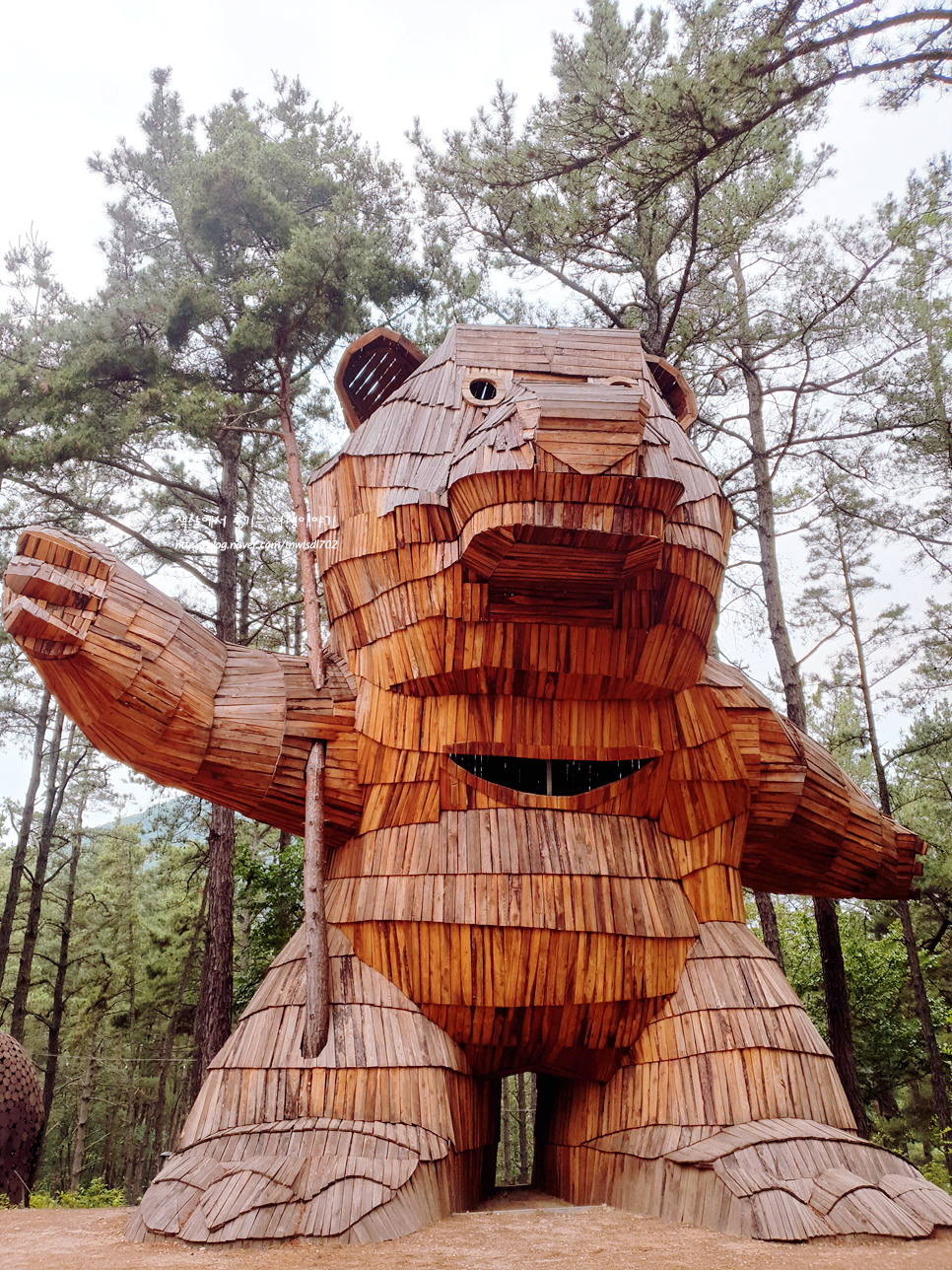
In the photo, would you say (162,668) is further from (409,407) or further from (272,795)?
(409,407)

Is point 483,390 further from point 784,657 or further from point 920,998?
point 920,998

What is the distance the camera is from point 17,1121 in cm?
671

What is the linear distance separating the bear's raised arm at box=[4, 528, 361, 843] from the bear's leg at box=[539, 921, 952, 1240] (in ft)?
6.13

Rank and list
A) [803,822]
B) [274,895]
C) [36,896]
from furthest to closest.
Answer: [36,896]
[274,895]
[803,822]

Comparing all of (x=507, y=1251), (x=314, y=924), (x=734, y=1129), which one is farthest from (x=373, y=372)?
(x=507, y=1251)

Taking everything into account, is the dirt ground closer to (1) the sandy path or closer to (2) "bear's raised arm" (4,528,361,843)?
(1) the sandy path

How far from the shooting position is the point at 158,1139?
17703 millimetres

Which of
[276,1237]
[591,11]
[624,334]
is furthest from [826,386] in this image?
[276,1237]

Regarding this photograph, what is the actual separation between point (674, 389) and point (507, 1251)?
467 cm

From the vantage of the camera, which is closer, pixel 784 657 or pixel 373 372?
pixel 373 372

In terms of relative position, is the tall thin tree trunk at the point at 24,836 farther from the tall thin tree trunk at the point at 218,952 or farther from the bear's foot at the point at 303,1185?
the bear's foot at the point at 303,1185

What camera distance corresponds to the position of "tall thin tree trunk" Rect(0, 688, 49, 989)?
36.0 feet

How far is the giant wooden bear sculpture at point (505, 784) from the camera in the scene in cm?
406

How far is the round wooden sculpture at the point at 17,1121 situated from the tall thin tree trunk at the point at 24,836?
3.99 m
